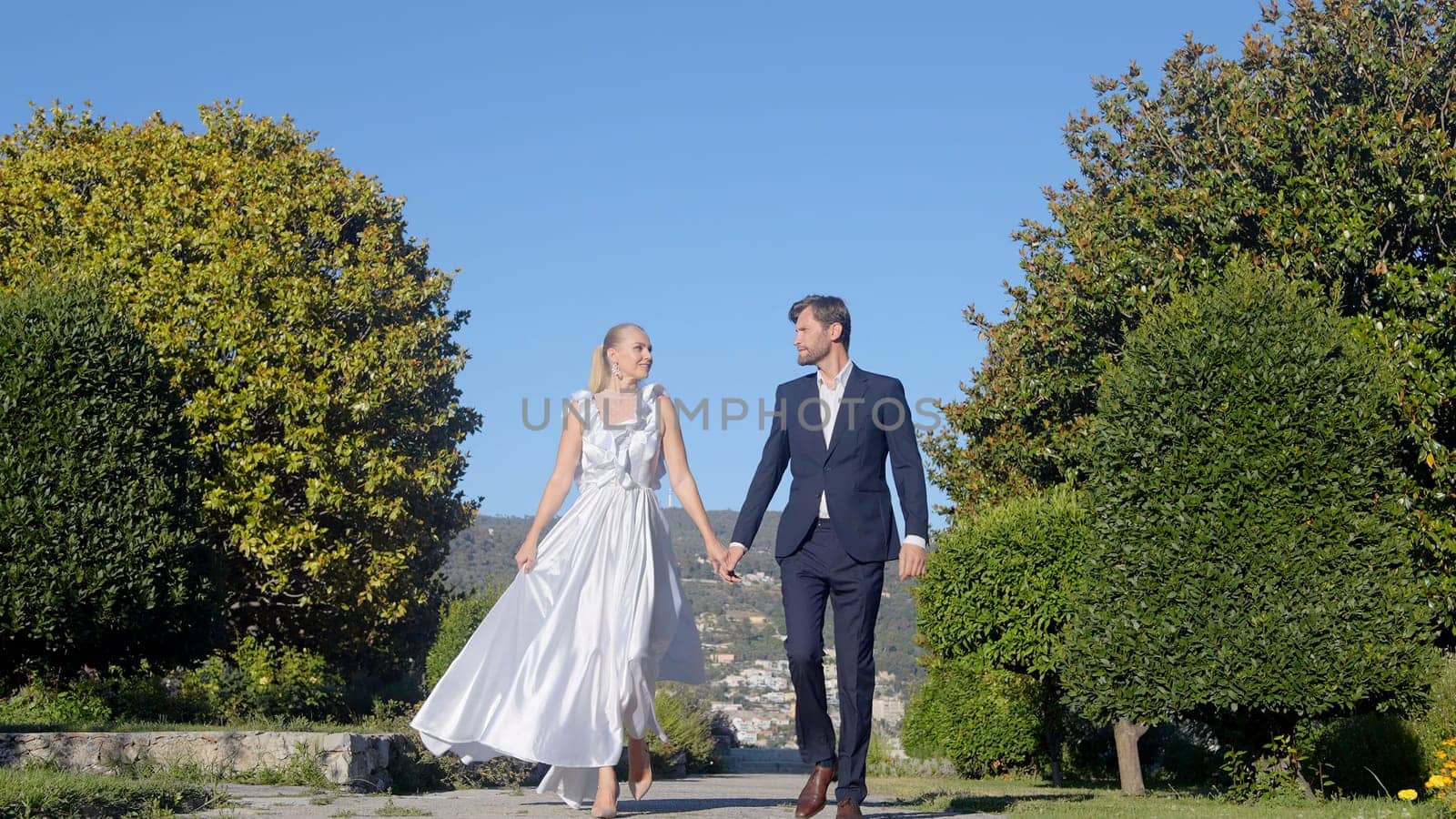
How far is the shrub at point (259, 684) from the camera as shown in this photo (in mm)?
22578

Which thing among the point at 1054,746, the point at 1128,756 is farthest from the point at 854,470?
the point at 1054,746

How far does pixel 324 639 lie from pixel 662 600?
1986 cm

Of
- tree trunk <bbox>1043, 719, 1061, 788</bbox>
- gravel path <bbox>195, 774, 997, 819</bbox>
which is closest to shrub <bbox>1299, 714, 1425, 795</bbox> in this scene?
tree trunk <bbox>1043, 719, 1061, 788</bbox>

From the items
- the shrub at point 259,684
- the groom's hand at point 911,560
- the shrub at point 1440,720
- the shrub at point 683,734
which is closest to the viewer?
the groom's hand at point 911,560

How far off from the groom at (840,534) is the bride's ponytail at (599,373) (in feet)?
4.39

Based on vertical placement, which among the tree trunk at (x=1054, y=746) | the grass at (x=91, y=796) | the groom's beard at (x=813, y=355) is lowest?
the tree trunk at (x=1054, y=746)

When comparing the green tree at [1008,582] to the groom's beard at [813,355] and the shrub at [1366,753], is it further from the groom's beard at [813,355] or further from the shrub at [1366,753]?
the groom's beard at [813,355]

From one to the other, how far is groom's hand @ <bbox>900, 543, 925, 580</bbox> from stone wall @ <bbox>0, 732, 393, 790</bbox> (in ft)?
24.3

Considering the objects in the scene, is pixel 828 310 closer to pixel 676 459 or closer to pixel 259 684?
pixel 676 459

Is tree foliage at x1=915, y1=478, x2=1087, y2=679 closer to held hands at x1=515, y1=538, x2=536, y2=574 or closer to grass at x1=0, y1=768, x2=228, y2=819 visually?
held hands at x1=515, y1=538, x2=536, y2=574

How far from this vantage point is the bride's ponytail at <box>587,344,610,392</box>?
9055 millimetres

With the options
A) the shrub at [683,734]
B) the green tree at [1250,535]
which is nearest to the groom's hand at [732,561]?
the green tree at [1250,535]

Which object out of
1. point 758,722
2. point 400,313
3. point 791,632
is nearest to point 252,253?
point 400,313

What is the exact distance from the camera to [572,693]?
8.43m
